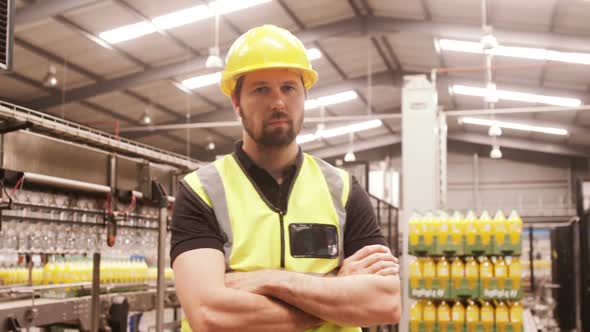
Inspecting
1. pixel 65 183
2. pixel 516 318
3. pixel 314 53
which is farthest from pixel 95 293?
pixel 314 53

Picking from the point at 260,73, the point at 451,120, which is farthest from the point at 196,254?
the point at 451,120

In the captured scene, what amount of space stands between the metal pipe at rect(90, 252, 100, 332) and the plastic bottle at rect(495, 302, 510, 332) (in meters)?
3.87

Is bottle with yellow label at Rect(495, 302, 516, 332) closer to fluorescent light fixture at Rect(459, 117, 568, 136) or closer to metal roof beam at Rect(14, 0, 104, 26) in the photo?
metal roof beam at Rect(14, 0, 104, 26)

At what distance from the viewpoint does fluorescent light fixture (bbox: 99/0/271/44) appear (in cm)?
1064

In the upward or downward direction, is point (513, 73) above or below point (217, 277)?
above

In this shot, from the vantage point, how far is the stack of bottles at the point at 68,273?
19.9ft

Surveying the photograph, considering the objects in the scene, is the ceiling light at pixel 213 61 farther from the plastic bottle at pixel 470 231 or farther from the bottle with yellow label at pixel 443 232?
the plastic bottle at pixel 470 231

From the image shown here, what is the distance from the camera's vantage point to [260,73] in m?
1.82

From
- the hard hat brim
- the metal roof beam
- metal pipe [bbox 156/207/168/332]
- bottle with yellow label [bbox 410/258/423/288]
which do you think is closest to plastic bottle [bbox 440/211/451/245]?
bottle with yellow label [bbox 410/258/423/288]

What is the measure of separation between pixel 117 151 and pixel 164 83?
10047 millimetres

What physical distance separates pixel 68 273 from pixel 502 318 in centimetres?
421

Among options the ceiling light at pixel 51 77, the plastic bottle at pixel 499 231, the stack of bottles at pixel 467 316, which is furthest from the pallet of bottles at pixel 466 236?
the ceiling light at pixel 51 77

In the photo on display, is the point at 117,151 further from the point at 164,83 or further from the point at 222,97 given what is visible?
the point at 222,97

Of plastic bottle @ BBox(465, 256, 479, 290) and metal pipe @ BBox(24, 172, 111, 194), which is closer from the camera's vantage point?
metal pipe @ BBox(24, 172, 111, 194)
